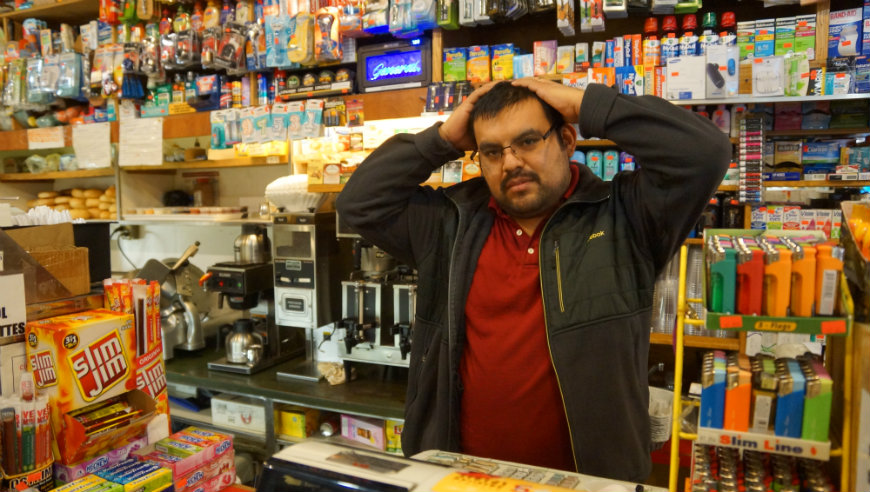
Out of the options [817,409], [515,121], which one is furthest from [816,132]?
[817,409]

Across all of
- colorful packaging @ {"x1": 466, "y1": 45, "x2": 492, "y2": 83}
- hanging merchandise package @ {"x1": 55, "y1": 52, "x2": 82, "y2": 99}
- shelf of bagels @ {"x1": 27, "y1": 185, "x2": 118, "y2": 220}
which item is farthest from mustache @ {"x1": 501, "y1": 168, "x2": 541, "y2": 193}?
hanging merchandise package @ {"x1": 55, "y1": 52, "x2": 82, "y2": 99}

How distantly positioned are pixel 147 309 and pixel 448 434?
86 centimetres

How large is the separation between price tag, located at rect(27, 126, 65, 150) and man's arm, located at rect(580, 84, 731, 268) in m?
4.14

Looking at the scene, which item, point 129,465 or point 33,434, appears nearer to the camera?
point 33,434

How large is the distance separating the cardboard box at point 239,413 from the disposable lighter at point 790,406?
259cm

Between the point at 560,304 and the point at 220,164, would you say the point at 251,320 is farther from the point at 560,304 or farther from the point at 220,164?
the point at 560,304

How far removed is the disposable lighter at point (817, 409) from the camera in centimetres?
81

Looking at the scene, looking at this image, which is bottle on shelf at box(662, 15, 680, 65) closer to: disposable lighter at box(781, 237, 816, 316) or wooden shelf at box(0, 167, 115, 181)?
disposable lighter at box(781, 237, 816, 316)

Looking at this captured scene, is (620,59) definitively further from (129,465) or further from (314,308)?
(129,465)

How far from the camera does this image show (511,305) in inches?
58.2

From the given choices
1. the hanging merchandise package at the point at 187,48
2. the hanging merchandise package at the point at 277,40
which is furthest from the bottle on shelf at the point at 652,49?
the hanging merchandise package at the point at 187,48

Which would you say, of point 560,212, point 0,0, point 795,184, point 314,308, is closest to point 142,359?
point 560,212

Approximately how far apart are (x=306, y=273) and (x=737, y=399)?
2.49m

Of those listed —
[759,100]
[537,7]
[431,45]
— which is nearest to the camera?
[759,100]
